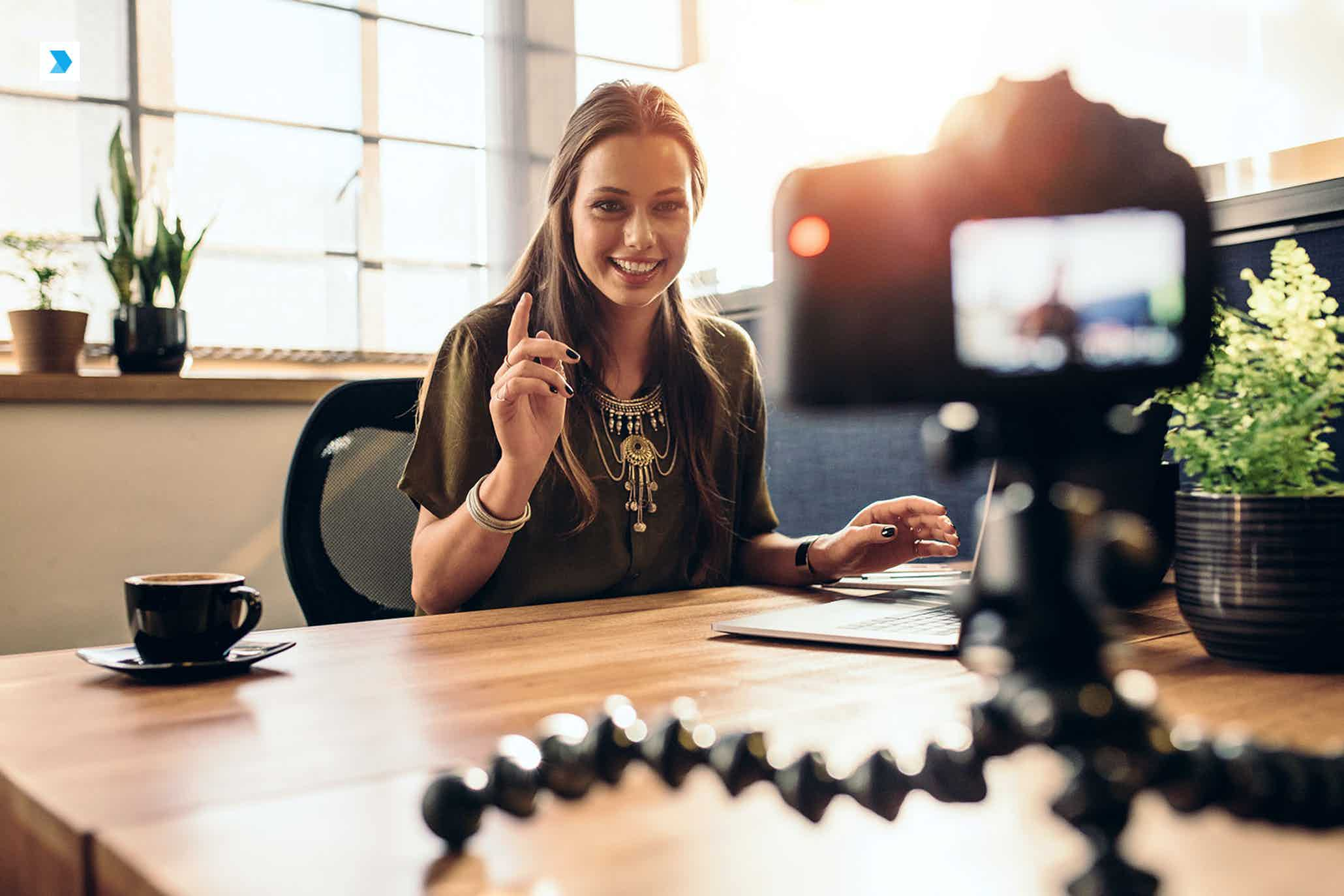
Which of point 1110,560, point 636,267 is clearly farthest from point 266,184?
point 1110,560

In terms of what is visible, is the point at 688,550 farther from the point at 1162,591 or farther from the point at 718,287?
the point at 718,287

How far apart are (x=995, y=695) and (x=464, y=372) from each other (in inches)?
49.2

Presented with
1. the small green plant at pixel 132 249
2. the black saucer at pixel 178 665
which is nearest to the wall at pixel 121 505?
the small green plant at pixel 132 249

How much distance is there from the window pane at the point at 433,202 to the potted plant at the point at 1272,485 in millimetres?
2625

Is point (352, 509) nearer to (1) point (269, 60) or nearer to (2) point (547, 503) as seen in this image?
(2) point (547, 503)

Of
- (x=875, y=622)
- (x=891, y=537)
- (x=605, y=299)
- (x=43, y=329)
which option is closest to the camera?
(x=875, y=622)

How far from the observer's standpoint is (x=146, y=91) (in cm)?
262

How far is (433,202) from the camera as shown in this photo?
3.11 meters

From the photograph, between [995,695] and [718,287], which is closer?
[995,695]

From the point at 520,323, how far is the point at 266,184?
77.4 inches

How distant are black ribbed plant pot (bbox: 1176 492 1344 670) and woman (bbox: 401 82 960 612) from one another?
55 cm

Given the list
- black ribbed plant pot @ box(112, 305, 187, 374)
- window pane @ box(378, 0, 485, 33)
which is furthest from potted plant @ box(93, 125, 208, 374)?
window pane @ box(378, 0, 485, 33)

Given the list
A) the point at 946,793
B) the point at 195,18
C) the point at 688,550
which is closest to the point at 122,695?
the point at 946,793

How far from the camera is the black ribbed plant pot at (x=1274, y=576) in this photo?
667 mm
